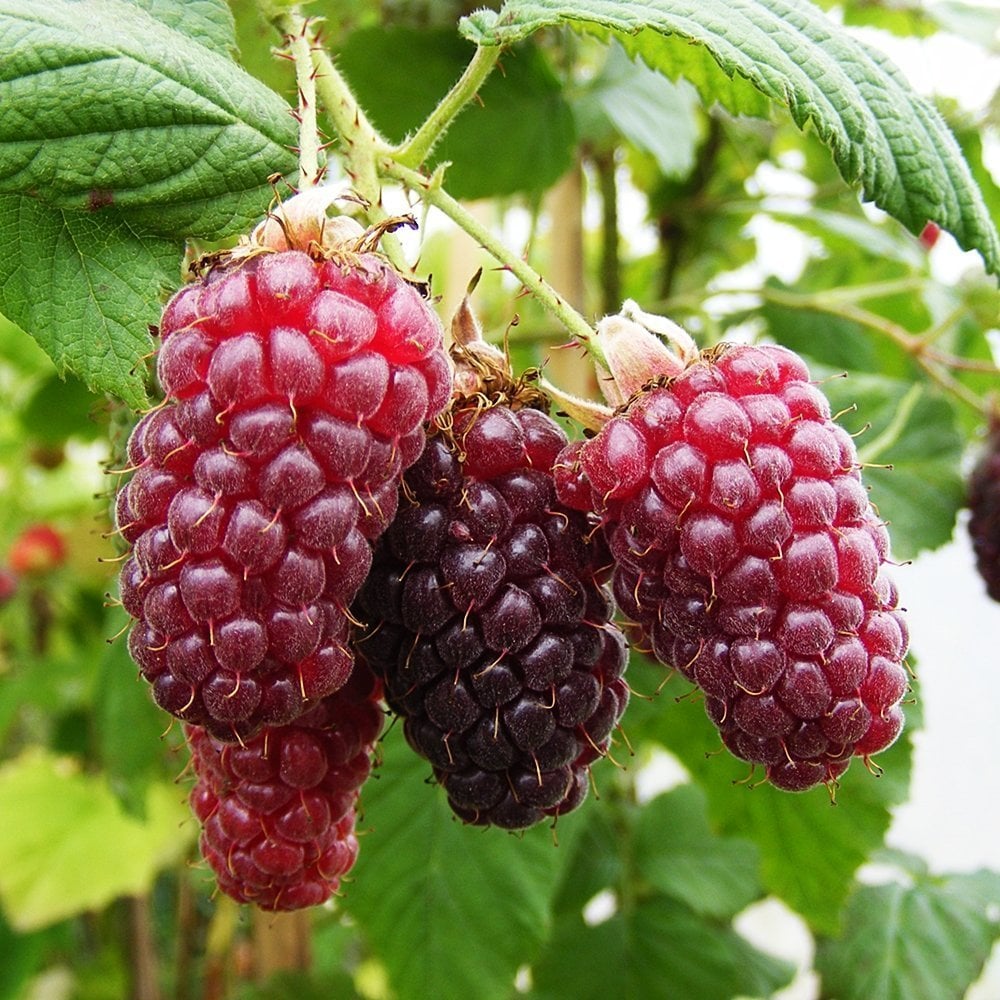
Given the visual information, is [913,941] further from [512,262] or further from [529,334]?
[512,262]

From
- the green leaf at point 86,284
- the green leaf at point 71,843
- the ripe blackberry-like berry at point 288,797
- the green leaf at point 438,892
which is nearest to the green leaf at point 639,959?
the green leaf at point 438,892

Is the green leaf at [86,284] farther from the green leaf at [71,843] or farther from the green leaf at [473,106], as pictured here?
the green leaf at [71,843]

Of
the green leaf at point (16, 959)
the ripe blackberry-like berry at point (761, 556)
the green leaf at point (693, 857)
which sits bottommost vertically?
the green leaf at point (16, 959)

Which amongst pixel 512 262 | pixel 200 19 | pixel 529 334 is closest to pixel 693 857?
pixel 529 334

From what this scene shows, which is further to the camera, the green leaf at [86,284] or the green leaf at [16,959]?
the green leaf at [16,959]

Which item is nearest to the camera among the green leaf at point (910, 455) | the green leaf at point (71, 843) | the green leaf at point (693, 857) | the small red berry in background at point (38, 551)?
the green leaf at point (910, 455)

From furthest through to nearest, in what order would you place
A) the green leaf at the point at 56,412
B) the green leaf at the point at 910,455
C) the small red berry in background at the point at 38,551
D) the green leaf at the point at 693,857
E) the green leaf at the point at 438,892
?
the small red berry in background at the point at 38,551, the green leaf at the point at 56,412, the green leaf at the point at 693,857, the green leaf at the point at 910,455, the green leaf at the point at 438,892

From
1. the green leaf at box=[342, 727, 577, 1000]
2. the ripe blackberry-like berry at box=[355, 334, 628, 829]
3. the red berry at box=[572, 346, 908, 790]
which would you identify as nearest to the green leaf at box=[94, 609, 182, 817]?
the green leaf at box=[342, 727, 577, 1000]
